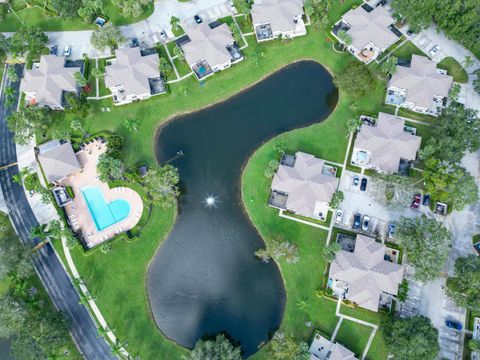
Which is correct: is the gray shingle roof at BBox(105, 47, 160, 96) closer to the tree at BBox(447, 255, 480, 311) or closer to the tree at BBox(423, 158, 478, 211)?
the tree at BBox(423, 158, 478, 211)

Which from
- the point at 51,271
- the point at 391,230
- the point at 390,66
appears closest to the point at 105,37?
the point at 51,271

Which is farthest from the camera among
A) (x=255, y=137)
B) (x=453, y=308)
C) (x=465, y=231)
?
(x=255, y=137)

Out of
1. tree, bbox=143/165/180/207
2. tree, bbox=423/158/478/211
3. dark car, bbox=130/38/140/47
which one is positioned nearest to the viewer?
tree, bbox=423/158/478/211

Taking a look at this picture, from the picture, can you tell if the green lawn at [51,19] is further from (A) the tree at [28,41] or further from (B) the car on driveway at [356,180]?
(B) the car on driveway at [356,180]

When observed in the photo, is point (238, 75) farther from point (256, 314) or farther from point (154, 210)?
point (256, 314)

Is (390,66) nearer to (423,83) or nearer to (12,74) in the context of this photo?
(423,83)

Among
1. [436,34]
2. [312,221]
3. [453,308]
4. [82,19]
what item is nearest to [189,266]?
[312,221]

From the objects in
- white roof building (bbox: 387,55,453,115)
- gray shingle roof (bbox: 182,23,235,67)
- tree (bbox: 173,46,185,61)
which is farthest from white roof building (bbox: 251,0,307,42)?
white roof building (bbox: 387,55,453,115)
